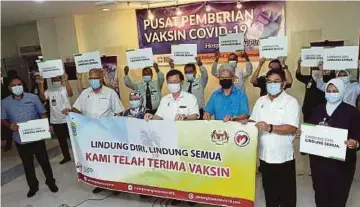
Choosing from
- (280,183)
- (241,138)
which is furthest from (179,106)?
(280,183)

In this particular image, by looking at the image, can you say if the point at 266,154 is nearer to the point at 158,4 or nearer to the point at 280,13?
the point at 280,13

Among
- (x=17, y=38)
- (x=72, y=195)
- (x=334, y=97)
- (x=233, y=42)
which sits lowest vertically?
(x=72, y=195)

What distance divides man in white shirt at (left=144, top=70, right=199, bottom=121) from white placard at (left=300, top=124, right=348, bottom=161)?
107 cm

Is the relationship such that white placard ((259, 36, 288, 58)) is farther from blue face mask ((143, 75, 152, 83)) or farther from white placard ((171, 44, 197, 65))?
blue face mask ((143, 75, 152, 83))

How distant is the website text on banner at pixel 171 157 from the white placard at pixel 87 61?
86cm

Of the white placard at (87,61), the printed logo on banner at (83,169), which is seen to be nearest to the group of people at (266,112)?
the printed logo on banner at (83,169)

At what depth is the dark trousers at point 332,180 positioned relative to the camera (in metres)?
2.49

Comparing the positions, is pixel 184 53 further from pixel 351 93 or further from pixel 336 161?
pixel 336 161

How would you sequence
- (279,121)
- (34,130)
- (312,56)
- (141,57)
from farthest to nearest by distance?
(141,57) → (312,56) → (34,130) → (279,121)

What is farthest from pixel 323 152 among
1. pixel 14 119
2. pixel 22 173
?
pixel 22 173

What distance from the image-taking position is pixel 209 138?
2.91 metres

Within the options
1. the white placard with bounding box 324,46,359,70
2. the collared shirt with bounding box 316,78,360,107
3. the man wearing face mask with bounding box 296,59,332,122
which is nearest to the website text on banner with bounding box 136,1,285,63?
the man wearing face mask with bounding box 296,59,332,122

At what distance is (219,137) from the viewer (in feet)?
9.38

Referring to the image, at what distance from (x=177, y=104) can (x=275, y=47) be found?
57.8 inches
